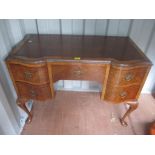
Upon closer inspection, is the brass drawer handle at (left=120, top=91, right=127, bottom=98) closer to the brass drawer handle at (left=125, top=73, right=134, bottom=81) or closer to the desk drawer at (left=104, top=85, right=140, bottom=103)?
the desk drawer at (left=104, top=85, right=140, bottom=103)

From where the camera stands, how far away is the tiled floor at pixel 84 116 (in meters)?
1.43

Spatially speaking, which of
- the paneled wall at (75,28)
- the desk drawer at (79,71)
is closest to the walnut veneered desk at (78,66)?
the desk drawer at (79,71)

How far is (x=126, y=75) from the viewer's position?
1008 mm

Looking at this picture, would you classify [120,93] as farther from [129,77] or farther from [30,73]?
[30,73]

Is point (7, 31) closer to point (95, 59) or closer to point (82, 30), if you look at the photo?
point (82, 30)

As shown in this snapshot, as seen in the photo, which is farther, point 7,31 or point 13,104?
point 13,104

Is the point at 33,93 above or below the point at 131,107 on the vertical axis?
above

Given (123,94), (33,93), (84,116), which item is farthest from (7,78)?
(123,94)

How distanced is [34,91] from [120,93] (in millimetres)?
723

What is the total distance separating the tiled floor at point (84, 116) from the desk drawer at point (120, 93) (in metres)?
0.43

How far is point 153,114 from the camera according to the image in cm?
161

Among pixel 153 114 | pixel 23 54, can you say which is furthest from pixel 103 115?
pixel 23 54
